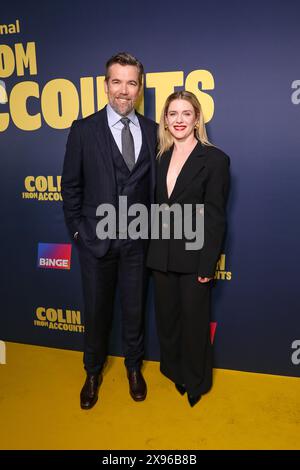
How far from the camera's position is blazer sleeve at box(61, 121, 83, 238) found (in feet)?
6.47

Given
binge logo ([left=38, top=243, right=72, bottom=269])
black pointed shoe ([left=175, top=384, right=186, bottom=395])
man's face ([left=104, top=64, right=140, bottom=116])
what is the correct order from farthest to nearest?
binge logo ([left=38, top=243, right=72, bottom=269]), black pointed shoe ([left=175, top=384, right=186, bottom=395]), man's face ([left=104, top=64, right=140, bottom=116])

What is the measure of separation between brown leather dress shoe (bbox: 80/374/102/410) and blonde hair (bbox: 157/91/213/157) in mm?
1324

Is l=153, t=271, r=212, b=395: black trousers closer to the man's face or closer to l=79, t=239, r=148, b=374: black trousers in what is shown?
l=79, t=239, r=148, b=374: black trousers

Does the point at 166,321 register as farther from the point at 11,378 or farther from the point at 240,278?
the point at 11,378

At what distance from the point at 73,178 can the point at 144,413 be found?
1.32m

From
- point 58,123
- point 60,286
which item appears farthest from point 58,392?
point 58,123

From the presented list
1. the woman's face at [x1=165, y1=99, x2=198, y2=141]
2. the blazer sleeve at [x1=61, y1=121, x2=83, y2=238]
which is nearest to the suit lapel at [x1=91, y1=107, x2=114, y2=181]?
the blazer sleeve at [x1=61, y1=121, x2=83, y2=238]

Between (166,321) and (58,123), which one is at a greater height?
(58,123)

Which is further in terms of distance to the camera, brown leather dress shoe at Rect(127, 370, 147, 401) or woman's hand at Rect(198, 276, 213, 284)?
brown leather dress shoe at Rect(127, 370, 147, 401)

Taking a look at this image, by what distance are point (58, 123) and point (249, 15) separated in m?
1.27

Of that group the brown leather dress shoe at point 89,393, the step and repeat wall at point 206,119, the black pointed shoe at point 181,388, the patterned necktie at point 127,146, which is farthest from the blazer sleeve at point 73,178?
the black pointed shoe at point 181,388

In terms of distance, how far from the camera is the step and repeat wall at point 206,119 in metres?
2.10

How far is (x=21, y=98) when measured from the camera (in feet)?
8.10
